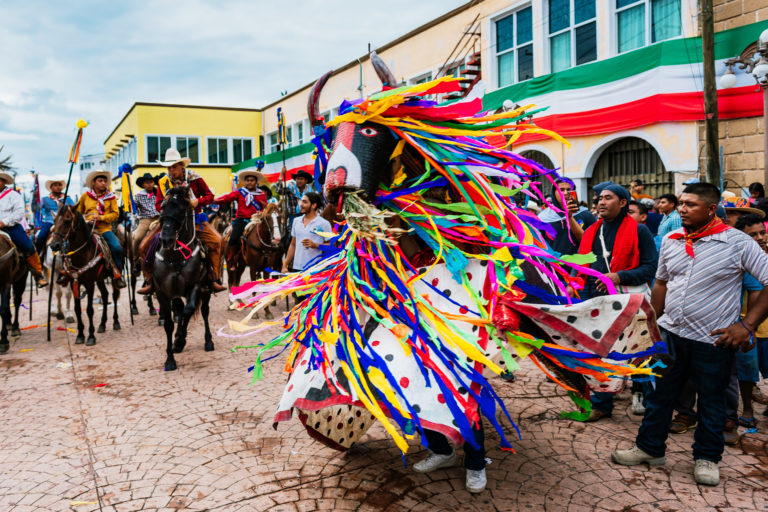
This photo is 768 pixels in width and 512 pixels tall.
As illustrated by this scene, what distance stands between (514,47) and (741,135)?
21.6 ft

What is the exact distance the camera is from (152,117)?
104 ft

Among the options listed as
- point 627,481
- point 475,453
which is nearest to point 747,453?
point 627,481

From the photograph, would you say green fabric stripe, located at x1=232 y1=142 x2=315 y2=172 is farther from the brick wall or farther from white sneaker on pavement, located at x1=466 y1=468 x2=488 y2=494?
white sneaker on pavement, located at x1=466 y1=468 x2=488 y2=494

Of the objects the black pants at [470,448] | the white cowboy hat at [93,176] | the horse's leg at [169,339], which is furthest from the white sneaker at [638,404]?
the white cowboy hat at [93,176]

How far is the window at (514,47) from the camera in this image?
14.5 meters

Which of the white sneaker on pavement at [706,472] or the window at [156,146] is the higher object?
the window at [156,146]

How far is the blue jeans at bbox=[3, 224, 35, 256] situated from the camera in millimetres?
8828

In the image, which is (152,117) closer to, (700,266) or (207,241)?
(207,241)

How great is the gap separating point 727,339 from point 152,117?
3353 centimetres

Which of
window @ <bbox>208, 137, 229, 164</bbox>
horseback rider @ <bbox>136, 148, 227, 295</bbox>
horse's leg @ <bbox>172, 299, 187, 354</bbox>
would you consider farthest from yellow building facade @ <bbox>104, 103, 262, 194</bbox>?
horse's leg @ <bbox>172, 299, 187, 354</bbox>

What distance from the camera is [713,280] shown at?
3.58m

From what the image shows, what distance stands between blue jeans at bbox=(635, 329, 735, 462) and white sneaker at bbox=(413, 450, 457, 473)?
1.40m

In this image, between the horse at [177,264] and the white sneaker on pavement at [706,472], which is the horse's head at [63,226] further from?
the white sneaker on pavement at [706,472]

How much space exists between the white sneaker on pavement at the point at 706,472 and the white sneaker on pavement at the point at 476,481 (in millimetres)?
1449
